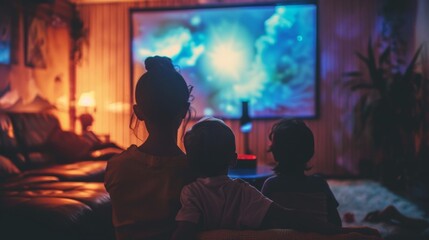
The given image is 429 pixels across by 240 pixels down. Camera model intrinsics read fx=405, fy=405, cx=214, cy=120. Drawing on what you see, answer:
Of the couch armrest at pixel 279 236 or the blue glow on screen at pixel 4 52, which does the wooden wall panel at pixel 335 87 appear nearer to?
the blue glow on screen at pixel 4 52

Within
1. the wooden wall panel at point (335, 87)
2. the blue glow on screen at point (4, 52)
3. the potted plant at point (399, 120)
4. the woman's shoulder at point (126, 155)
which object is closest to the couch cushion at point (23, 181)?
the blue glow on screen at point (4, 52)

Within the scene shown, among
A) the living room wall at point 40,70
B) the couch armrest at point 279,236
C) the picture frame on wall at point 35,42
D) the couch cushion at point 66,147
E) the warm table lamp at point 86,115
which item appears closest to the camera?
the couch armrest at point 279,236

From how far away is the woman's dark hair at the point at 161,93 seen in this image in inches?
40.3

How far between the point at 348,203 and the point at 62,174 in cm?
233

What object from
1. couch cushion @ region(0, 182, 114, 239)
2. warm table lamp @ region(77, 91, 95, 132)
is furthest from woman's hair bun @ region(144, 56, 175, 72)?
warm table lamp @ region(77, 91, 95, 132)

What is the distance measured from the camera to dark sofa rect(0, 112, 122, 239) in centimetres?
182

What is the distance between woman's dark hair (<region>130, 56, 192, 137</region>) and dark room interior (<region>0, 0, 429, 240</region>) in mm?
2652

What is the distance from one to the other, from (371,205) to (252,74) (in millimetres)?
2289

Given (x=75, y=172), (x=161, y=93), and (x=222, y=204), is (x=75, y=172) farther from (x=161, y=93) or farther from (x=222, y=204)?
(x=222, y=204)

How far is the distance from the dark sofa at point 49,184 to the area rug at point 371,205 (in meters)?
1.72

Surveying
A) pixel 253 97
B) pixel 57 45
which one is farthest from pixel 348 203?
pixel 57 45

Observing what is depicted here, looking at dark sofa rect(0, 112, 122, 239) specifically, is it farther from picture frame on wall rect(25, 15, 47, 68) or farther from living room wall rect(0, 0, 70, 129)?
picture frame on wall rect(25, 15, 47, 68)

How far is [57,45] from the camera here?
16.2ft

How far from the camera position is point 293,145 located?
120 cm
